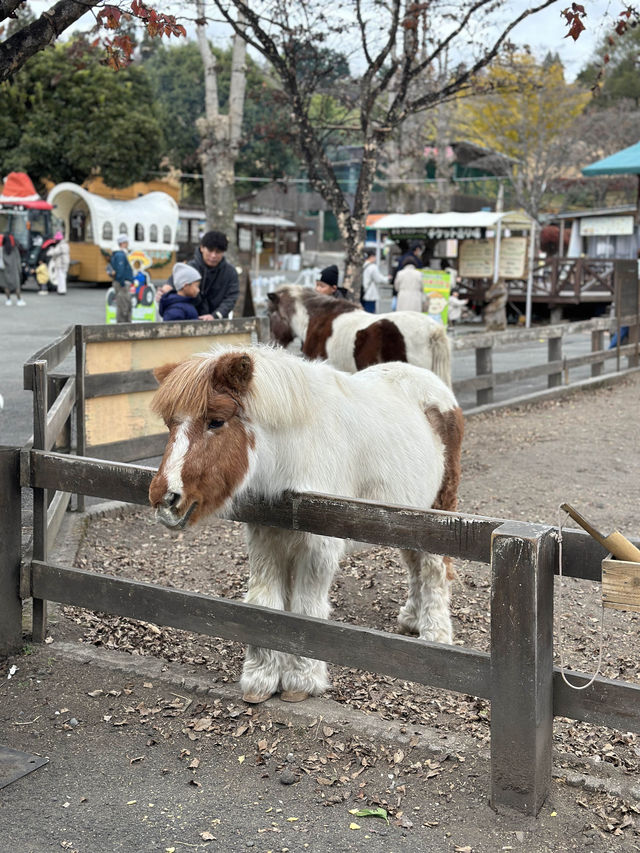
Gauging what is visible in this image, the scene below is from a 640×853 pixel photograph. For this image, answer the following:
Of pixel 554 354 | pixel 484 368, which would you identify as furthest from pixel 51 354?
pixel 554 354

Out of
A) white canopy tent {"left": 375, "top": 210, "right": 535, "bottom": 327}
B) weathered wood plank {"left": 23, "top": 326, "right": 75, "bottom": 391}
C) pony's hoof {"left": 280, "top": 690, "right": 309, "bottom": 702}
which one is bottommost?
pony's hoof {"left": 280, "top": 690, "right": 309, "bottom": 702}

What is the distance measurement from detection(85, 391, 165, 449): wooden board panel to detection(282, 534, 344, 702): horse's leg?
302 cm

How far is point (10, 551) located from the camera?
4023 mm

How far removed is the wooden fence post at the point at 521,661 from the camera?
2758mm

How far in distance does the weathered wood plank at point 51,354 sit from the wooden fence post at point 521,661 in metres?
2.54

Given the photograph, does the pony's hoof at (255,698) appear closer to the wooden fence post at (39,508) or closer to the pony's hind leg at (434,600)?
the pony's hind leg at (434,600)

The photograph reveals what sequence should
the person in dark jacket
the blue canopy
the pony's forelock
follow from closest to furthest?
the pony's forelock
the person in dark jacket
the blue canopy

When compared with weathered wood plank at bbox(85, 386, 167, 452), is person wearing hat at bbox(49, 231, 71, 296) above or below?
above

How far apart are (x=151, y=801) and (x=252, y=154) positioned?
48.3 metres

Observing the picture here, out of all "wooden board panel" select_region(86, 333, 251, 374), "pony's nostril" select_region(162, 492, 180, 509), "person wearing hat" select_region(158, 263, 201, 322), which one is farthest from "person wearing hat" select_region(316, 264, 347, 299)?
"pony's nostril" select_region(162, 492, 180, 509)

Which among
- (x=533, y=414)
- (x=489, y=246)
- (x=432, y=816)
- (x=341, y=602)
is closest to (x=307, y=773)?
(x=432, y=816)

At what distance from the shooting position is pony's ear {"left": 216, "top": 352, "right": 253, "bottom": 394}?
10.3 ft

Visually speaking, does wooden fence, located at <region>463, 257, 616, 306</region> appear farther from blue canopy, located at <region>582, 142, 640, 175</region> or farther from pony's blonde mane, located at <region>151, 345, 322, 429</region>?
pony's blonde mane, located at <region>151, 345, 322, 429</region>

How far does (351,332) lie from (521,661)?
19.5 ft
